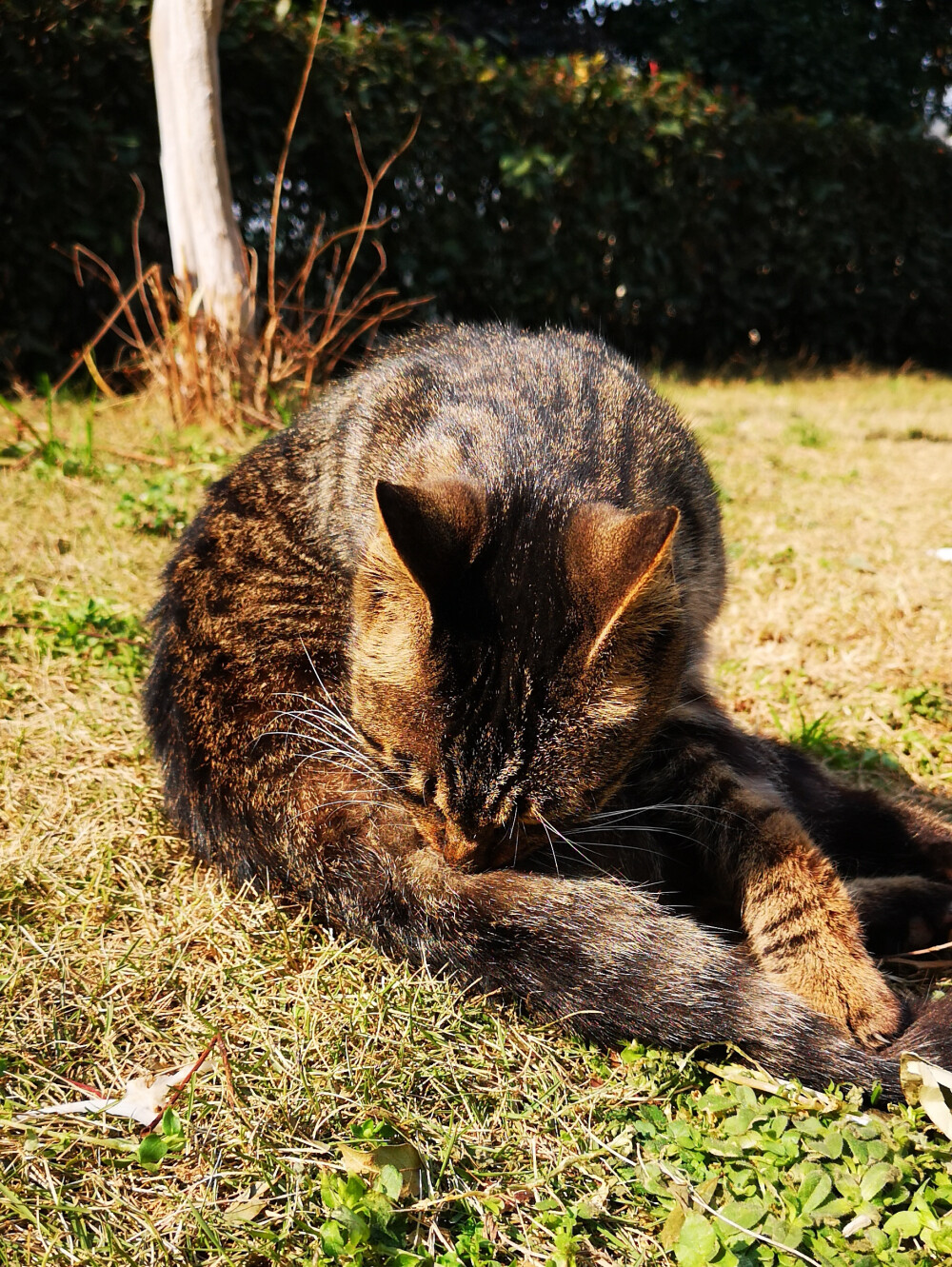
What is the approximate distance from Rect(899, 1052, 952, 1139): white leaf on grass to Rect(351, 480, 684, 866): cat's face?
31.3 inches

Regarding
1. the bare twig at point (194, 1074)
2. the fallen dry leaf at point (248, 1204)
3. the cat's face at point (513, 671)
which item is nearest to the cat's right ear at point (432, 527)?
the cat's face at point (513, 671)

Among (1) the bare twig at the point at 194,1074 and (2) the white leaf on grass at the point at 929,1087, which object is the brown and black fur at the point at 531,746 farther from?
(1) the bare twig at the point at 194,1074

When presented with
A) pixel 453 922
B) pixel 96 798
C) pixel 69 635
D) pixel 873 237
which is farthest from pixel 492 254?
pixel 453 922

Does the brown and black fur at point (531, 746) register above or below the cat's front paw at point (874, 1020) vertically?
above

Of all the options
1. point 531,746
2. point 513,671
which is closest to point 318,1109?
point 531,746

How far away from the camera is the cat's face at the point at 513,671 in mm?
2010

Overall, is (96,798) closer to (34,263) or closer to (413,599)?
(413,599)

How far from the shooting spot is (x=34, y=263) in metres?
7.14

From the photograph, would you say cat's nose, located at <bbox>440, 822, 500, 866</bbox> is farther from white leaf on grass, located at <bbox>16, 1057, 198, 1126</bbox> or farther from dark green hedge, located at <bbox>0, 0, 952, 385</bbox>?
dark green hedge, located at <bbox>0, 0, 952, 385</bbox>

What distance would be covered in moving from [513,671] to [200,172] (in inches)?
183

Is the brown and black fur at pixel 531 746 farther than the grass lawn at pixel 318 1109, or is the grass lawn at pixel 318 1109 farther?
the brown and black fur at pixel 531 746

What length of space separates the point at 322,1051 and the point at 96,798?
1.19m

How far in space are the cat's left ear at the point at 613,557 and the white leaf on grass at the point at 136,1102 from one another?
47.8 inches

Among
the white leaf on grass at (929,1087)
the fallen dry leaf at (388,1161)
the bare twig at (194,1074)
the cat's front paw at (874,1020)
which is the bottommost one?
the bare twig at (194,1074)
